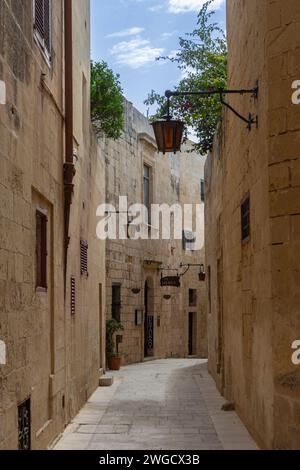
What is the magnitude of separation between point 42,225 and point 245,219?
2.44 m

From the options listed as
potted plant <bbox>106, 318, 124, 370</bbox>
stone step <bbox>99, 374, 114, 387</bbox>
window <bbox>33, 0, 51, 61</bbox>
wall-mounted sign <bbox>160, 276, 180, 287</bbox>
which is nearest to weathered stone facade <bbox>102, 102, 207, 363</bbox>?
wall-mounted sign <bbox>160, 276, 180, 287</bbox>

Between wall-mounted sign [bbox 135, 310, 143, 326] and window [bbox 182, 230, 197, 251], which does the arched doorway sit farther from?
window [bbox 182, 230, 197, 251]

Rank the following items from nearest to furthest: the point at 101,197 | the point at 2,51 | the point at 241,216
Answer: the point at 2,51 → the point at 241,216 → the point at 101,197

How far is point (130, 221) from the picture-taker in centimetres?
2081

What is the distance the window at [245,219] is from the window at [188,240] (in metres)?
17.9

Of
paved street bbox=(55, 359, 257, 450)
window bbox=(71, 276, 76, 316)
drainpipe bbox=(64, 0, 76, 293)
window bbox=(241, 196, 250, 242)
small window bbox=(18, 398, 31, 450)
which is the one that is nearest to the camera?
small window bbox=(18, 398, 31, 450)

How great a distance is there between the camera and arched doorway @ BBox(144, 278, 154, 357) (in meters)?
22.5

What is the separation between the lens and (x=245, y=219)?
838 cm

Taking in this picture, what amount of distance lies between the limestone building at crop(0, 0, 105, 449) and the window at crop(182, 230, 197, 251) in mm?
15093

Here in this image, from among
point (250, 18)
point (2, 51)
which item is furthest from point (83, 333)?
point (2, 51)

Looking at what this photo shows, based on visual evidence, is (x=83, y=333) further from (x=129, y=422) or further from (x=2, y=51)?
(x=2, y=51)

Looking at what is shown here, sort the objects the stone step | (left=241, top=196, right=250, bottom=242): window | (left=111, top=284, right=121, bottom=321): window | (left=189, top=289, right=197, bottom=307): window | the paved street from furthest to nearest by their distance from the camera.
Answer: (left=189, top=289, right=197, bottom=307): window
(left=111, top=284, right=121, bottom=321): window
the stone step
(left=241, top=196, right=250, bottom=242): window
the paved street

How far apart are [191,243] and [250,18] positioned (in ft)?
66.5

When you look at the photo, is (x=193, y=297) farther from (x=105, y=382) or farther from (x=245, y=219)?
(x=245, y=219)
